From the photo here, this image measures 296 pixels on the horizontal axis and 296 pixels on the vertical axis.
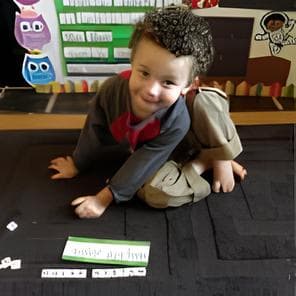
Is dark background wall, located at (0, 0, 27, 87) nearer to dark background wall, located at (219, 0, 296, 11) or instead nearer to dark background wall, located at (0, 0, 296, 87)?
dark background wall, located at (0, 0, 296, 87)

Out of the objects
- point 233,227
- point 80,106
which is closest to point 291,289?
point 233,227

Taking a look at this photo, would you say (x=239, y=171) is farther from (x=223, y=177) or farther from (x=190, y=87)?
(x=190, y=87)

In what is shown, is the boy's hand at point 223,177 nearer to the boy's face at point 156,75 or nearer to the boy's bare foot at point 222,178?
the boy's bare foot at point 222,178

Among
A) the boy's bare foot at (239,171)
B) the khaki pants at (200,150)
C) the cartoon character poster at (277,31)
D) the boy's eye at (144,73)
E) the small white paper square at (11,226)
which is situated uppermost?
the boy's eye at (144,73)

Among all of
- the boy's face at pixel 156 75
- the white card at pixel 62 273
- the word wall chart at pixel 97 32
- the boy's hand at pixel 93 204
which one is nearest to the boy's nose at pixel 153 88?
the boy's face at pixel 156 75

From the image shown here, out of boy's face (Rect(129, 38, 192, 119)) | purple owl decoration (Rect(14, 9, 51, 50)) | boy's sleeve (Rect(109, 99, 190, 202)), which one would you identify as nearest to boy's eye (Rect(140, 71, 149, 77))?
boy's face (Rect(129, 38, 192, 119))

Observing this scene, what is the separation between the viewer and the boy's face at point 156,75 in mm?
826

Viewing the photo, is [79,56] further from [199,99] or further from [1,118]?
[199,99]

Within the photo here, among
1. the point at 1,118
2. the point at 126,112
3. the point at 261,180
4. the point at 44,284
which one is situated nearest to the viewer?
the point at 44,284

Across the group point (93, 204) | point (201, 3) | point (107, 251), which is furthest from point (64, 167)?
point (201, 3)

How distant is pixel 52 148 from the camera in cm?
121

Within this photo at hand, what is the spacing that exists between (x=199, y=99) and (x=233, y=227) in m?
0.29

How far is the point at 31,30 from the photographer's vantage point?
1.39 metres

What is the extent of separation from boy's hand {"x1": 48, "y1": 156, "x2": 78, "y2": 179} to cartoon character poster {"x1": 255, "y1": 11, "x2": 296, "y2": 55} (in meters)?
0.72
